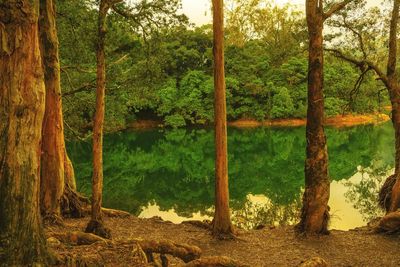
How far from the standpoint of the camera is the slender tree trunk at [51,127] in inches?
409

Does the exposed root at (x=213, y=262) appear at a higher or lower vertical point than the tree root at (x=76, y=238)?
lower

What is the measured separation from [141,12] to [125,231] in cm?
554

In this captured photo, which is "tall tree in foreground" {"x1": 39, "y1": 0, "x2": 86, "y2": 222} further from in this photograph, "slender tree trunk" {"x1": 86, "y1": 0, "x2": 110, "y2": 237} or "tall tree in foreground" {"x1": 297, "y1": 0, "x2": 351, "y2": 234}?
"tall tree in foreground" {"x1": 297, "y1": 0, "x2": 351, "y2": 234}

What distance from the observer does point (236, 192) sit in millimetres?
22328

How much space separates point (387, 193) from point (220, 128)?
7.43 metres

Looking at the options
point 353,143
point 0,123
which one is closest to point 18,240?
point 0,123

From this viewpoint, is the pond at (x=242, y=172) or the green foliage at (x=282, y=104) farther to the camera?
the green foliage at (x=282, y=104)

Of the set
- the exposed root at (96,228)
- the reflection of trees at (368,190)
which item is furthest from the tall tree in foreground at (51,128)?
the reflection of trees at (368,190)

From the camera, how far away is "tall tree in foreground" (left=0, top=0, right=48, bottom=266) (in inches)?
173

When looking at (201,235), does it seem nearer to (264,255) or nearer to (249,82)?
(264,255)

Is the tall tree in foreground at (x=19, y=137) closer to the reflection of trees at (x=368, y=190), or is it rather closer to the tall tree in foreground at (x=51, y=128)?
the tall tree in foreground at (x=51, y=128)

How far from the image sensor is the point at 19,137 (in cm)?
450

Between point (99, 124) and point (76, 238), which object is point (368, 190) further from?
point (76, 238)

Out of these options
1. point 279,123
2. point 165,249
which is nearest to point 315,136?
point 165,249
